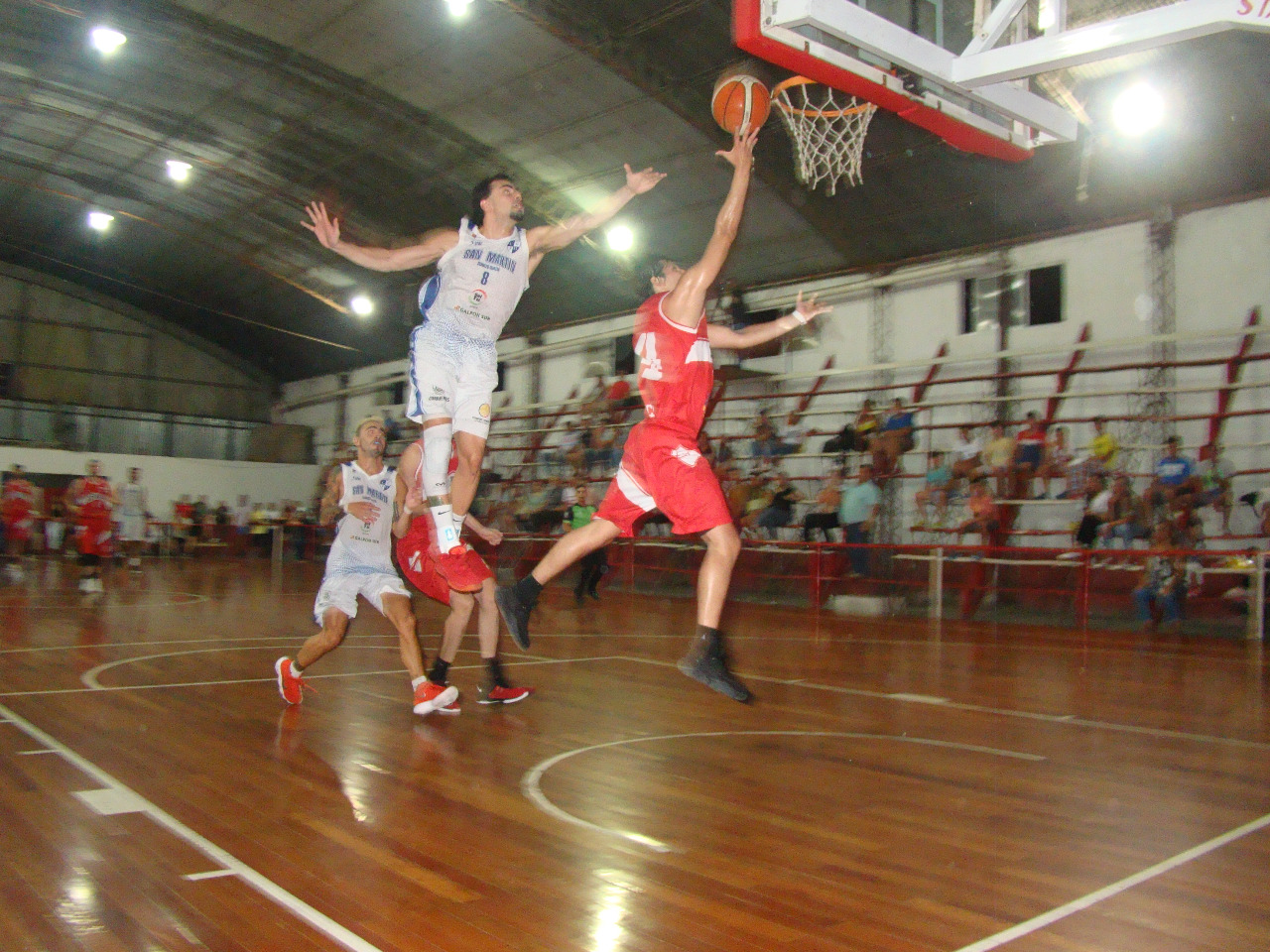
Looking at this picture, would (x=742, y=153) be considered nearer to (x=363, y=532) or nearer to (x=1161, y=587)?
(x=363, y=532)

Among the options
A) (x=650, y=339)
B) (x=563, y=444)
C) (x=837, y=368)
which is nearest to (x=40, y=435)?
(x=563, y=444)

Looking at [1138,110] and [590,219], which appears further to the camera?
[1138,110]

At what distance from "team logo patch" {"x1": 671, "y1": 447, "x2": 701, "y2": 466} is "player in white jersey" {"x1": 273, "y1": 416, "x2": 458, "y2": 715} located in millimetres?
1671

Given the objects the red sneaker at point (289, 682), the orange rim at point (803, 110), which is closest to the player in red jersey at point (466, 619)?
the red sneaker at point (289, 682)

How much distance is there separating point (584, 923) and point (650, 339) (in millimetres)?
2688

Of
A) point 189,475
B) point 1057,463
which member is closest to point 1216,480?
point 1057,463

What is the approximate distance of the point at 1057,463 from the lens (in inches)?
510

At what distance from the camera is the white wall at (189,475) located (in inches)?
1059

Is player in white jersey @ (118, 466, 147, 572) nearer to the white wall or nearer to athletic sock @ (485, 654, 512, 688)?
the white wall

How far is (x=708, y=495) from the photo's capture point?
456cm

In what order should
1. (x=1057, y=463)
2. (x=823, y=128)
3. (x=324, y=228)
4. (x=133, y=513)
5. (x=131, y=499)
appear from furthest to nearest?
1. (x=133, y=513)
2. (x=131, y=499)
3. (x=1057, y=463)
4. (x=823, y=128)
5. (x=324, y=228)

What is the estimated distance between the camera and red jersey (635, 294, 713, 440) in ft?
15.1

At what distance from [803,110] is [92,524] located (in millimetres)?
11103

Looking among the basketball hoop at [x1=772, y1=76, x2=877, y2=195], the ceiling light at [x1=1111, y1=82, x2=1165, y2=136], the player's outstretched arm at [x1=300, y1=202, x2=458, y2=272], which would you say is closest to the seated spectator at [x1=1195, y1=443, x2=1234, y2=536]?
the ceiling light at [x1=1111, y1=82, x2=1165, y2=136]
